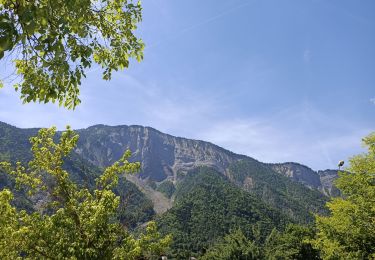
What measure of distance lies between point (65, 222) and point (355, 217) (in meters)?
19.4

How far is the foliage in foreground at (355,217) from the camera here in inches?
882

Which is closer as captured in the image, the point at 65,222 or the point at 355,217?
the point at 65,222

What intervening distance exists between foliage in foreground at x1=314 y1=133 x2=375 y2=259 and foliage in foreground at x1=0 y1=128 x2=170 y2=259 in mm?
15602

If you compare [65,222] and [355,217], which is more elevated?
[355,217]

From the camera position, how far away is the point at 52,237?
10328mm

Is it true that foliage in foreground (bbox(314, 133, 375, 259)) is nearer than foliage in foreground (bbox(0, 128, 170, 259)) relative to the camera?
No

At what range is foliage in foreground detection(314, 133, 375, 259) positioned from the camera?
22406mm

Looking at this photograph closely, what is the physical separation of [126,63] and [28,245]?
21.1ft

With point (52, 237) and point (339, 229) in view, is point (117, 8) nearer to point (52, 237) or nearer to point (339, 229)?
point (52, 237)

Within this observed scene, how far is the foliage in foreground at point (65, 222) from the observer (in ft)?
33.6

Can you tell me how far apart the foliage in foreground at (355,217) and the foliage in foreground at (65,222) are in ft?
51.2

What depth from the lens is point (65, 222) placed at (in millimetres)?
10289

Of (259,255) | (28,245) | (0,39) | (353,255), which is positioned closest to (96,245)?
(28,245)

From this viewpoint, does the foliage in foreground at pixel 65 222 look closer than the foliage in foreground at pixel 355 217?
Yes
